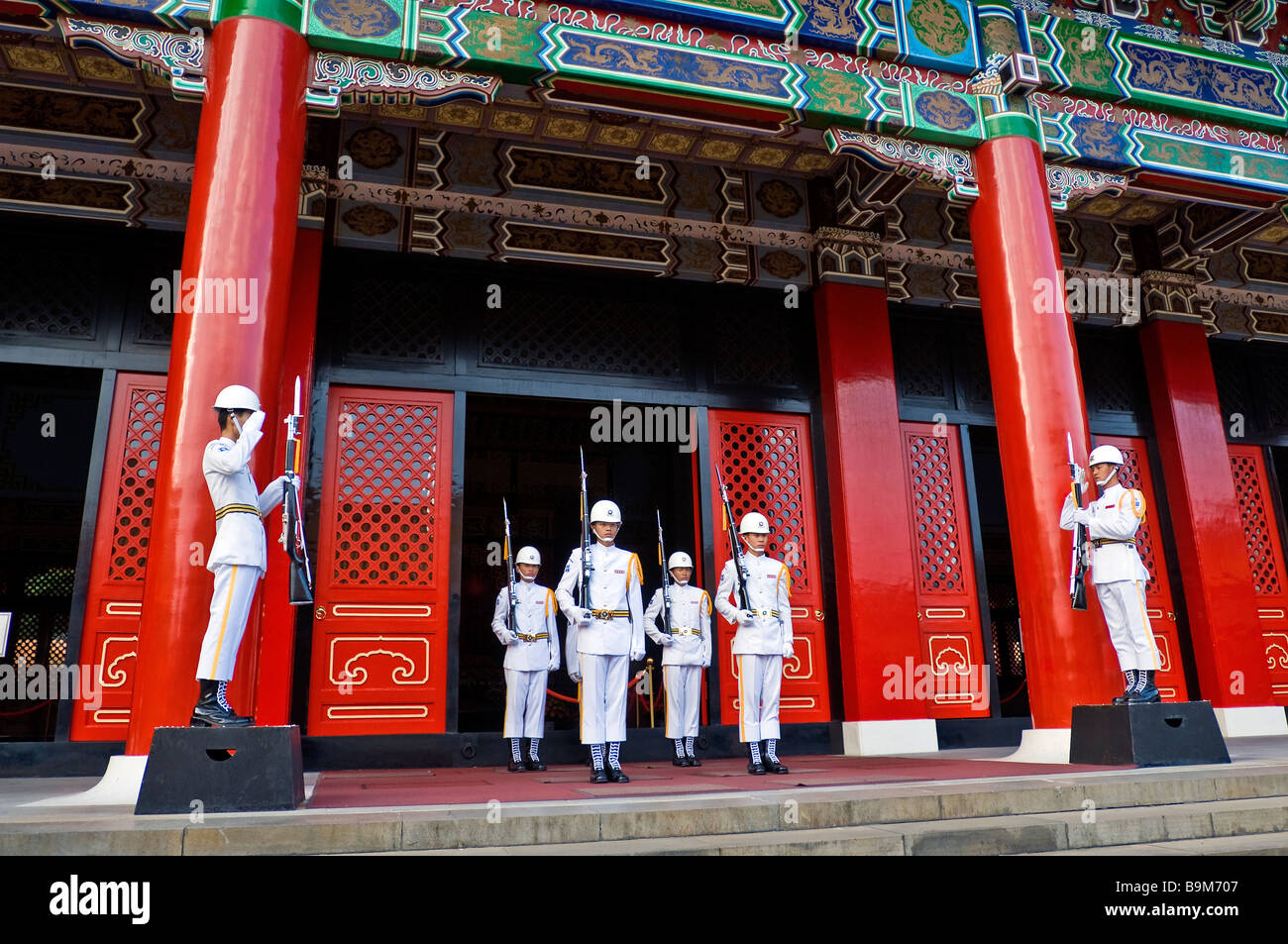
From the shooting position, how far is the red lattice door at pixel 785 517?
7.83 meters

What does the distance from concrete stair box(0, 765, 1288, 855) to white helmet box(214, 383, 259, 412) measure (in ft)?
5.83

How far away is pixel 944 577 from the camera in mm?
8430

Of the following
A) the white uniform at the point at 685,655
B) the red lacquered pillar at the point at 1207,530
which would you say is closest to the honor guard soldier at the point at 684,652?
the white uniform at the point at 685,655

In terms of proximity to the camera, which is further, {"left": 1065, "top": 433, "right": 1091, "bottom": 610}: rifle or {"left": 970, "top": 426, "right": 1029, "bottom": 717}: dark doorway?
{"left": 970, "top": 426, "right": 1029, "bottom": 717}: dark doorway

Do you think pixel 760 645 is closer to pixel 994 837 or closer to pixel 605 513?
pixel 605 513

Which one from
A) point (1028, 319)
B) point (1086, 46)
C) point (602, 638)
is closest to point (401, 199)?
point (602, 638)

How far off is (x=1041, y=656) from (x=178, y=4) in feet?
21.5

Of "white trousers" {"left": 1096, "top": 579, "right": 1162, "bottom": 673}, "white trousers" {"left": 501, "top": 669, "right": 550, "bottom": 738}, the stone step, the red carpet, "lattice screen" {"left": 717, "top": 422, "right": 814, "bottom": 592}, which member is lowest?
the stone step

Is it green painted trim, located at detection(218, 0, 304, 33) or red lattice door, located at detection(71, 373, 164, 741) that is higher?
green painted trim, located at detection(218, 0, 304, 33)

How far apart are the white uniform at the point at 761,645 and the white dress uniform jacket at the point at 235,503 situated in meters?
3.10

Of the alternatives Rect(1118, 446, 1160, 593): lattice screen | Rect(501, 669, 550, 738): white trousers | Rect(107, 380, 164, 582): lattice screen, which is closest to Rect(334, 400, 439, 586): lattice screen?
Rect(501, 669, 550, 738): white trousers

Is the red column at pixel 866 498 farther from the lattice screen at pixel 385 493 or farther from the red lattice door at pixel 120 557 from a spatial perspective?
the red lattice door at pixel 120 557

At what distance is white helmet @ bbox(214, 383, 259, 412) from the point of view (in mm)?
4168

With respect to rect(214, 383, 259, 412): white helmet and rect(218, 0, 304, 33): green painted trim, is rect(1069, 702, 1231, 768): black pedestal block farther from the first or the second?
rect(218, 0, 304, 33): green painted trim
